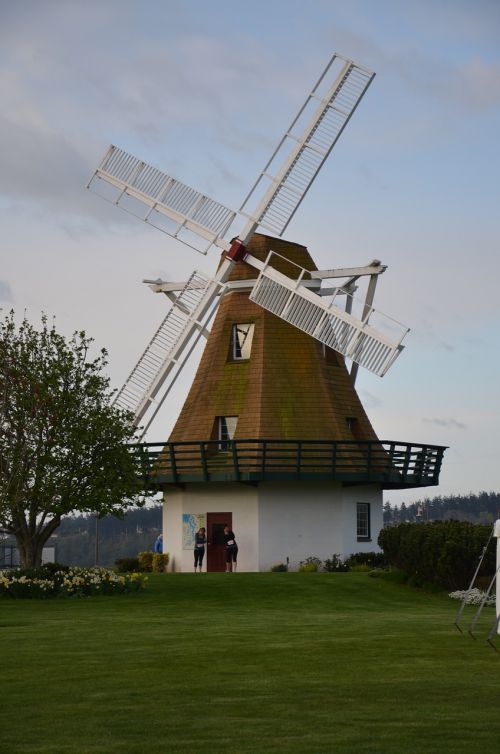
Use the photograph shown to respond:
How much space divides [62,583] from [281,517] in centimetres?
1359

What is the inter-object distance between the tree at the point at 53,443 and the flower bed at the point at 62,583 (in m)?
2.06

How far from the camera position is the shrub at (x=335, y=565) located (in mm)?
43938

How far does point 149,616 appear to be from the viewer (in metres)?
25.8

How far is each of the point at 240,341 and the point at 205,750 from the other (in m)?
35.9

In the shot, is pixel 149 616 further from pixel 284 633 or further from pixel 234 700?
pixel 234 700

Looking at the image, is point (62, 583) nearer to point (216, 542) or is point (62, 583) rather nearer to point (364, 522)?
point (216, 542)

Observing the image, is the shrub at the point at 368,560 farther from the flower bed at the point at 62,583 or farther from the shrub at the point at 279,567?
the flower bed at the point at 62,583

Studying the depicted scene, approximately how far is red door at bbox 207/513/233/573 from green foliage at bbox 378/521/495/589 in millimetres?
9466

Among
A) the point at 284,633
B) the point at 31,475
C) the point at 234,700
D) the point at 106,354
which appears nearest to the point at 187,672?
the point at 234,700

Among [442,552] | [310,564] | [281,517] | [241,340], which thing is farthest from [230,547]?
[442,552]

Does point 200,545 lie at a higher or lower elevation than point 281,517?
lower

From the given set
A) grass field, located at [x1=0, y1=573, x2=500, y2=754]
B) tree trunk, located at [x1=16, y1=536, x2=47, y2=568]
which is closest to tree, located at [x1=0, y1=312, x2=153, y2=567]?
tree trunk, located at [x1=16, y1=536, x2=47, y2=568]

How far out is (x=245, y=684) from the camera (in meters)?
14.5

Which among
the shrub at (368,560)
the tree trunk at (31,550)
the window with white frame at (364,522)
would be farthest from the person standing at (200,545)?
the tree trunk at (31,550)
